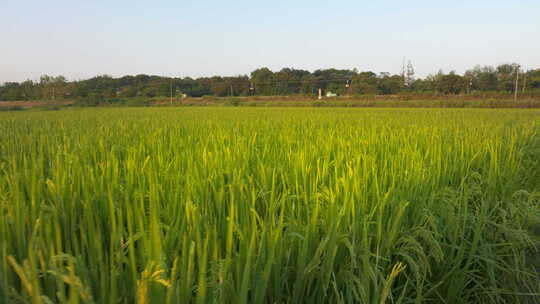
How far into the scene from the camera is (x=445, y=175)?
6.19 feet

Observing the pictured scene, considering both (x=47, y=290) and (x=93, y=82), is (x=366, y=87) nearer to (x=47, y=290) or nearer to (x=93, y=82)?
(x=93, y=82)

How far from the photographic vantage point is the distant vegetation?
160 ft

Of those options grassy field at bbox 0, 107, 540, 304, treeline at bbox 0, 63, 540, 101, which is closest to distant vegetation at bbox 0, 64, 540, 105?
treeline at bbox 0, 63, 540, 101

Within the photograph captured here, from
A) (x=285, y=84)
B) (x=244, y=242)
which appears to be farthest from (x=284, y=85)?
(x=244, y=242)

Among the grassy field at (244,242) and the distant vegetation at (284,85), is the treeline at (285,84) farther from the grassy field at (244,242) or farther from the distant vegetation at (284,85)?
the grassy field at (244,242)

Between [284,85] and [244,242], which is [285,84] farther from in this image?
[244,242]

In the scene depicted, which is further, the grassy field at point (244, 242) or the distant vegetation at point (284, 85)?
the distant vegetation at point (284, 85)

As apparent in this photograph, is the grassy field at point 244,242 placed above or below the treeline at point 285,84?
below

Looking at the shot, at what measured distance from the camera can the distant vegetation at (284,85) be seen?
48906 millimetres

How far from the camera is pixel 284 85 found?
60.0 m

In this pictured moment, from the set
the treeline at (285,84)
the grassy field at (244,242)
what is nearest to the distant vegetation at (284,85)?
the treeline at (285,84)

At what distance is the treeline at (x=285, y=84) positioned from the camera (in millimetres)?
48906

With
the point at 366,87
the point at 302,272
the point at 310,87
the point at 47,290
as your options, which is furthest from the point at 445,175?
the point at 310,87

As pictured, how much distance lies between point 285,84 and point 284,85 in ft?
0.86
